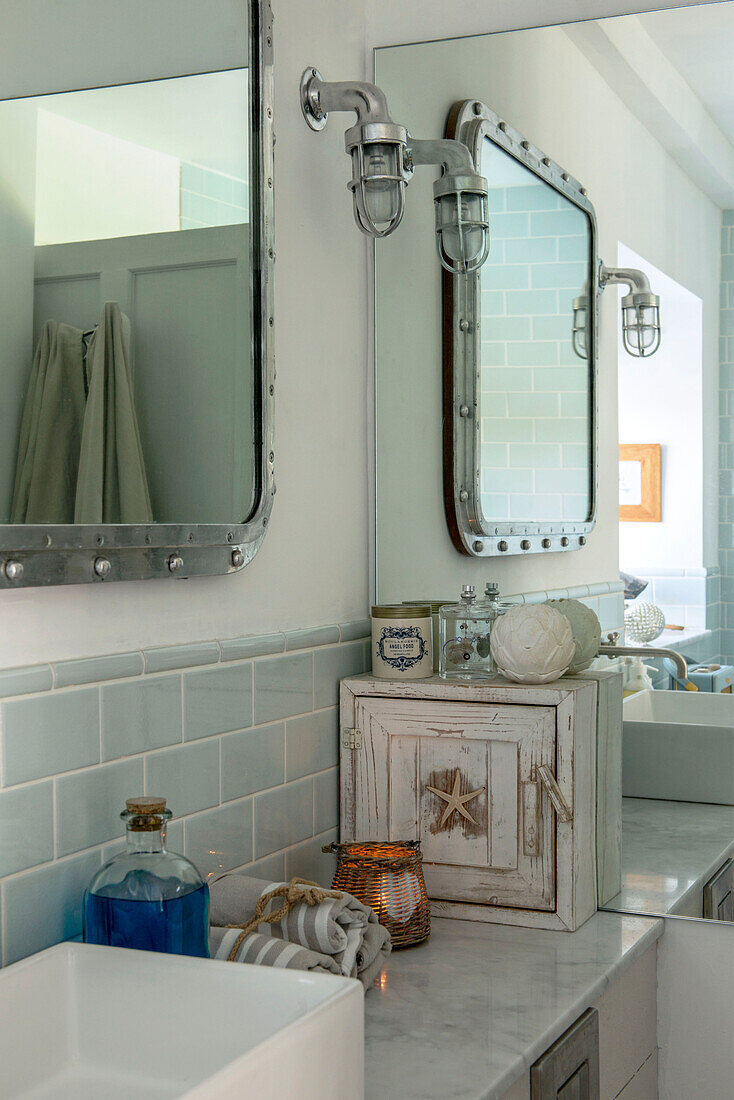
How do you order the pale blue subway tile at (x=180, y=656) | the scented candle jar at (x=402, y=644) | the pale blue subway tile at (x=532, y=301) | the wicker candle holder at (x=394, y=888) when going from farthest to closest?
the pale blue subway tile at (x=532, y=301) < the scented candle jar at (x=402, y=644) < the wicker candle holder at (x=394, y=888) < the pale blue subway tile at (x=180, y=656)

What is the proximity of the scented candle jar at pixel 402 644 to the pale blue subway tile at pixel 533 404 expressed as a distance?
0.36m

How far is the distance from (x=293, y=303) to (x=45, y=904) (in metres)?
0.89

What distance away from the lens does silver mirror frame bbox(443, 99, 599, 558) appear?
1755mm

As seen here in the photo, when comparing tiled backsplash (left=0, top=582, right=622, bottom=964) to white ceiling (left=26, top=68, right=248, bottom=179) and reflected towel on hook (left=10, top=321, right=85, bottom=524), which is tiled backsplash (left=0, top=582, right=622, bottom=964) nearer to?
reflected towel on hook (left=10, top=321, right=85, bottom=524)

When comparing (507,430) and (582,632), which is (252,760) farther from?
(507,430)

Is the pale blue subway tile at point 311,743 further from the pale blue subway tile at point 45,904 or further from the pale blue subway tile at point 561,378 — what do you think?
the pale blue subway tile at point 561,378

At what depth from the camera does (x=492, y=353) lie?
1.86m

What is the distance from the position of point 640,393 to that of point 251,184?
2.00 feet

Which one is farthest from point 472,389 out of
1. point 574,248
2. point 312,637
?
point 312,637

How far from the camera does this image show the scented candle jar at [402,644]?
5.54 feet

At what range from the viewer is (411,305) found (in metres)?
1.89

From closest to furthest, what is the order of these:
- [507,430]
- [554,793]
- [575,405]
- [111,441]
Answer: [111,441], [554,793], [575,405], [507,430]

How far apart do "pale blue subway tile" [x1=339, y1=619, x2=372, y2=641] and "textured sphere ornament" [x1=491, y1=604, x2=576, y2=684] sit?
28cm

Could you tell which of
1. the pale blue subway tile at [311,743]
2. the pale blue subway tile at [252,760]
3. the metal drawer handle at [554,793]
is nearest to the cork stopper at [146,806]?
the pale blue subway tile at [252,760]
